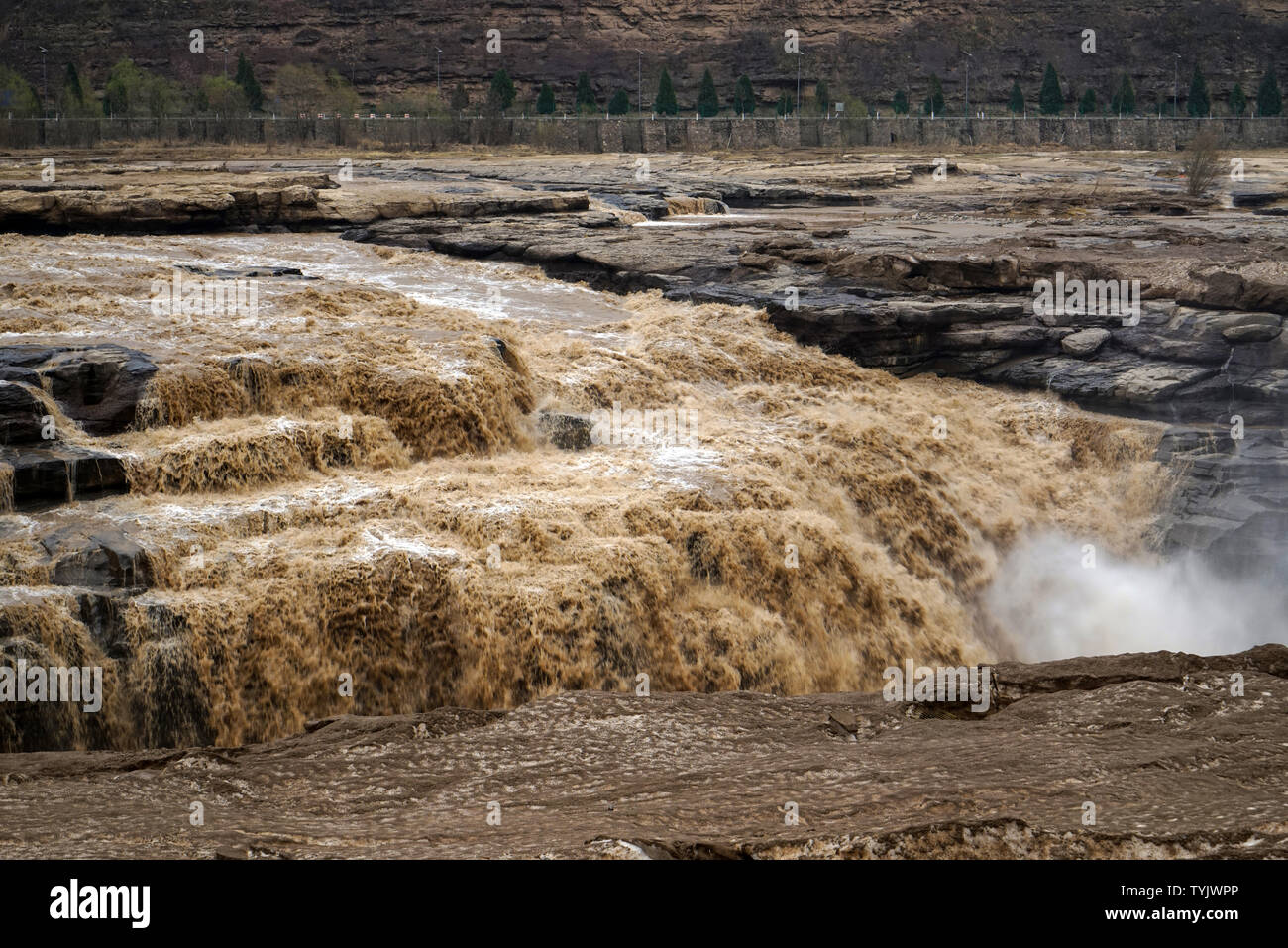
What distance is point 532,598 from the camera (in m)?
12.1

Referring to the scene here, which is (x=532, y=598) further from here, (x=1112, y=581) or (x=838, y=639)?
(x=1112, y=581)

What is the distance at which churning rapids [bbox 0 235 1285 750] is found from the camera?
11.5 metres

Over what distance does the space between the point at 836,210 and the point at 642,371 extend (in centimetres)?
1917

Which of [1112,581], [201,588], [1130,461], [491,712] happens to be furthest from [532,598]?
[1130,461]

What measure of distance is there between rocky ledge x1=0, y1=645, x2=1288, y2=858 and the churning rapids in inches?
62.4

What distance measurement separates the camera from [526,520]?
13.1 m

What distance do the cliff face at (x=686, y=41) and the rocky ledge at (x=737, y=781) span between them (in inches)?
3403

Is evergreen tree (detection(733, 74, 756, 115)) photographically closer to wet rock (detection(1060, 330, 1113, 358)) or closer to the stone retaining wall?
the stone retaining wall

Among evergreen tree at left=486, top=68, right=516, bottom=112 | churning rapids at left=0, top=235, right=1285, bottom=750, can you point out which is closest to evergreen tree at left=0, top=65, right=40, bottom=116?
evergreen tree at left=486, top=68, right=516, bottom=112

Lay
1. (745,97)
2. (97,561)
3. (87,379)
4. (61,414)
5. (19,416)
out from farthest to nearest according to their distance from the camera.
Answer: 1. (745,97)
2. (87,379)
3. (61,414)
4. (19,416)
5. (97,561)

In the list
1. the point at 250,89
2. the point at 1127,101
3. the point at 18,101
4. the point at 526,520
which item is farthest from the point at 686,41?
the point at 526,520

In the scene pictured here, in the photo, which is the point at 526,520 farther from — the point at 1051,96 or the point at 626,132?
the point at 1051,96

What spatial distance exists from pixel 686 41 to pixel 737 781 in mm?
96420

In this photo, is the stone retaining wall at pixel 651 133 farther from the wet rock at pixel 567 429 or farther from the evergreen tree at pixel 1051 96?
the wet rock at pixel 567 429
